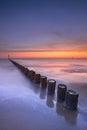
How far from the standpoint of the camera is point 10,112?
18.8 ft

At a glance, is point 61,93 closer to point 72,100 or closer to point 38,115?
point 72,100

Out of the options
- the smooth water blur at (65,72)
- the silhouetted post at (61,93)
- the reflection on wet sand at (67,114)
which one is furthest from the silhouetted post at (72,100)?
the smooth water blur at (65,72)

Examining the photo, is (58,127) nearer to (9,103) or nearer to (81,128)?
(81,128)

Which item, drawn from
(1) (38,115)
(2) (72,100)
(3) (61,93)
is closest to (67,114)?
(2) (72,100)

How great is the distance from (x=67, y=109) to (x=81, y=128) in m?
1.21

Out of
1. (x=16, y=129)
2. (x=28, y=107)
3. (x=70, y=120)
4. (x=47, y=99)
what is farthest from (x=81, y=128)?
(x=47, y=99)

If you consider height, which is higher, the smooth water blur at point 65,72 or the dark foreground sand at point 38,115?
the smooth water blur at point 65,72

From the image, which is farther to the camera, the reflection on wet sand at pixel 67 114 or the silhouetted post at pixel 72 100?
the silhouetted post at pixel 72 100

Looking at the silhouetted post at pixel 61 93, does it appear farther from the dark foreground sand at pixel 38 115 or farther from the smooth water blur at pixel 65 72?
the smooth water blur at pixel 65 72

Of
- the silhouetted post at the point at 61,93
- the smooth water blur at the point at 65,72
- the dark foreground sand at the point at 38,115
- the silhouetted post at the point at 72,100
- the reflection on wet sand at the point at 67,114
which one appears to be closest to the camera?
the dark foreground sand at the point at 38,115

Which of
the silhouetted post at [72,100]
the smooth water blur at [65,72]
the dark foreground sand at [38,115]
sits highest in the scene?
the smooth water blur at [65,72]

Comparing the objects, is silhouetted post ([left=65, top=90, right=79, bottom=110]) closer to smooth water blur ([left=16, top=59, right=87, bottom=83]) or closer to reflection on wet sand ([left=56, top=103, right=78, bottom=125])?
reflection on wet sand ([left=56, top=103, right=78, bottom=125])

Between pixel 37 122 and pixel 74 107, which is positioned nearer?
pixel 37 122

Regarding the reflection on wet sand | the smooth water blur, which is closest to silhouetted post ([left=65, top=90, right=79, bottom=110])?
the reflection on wet sand
